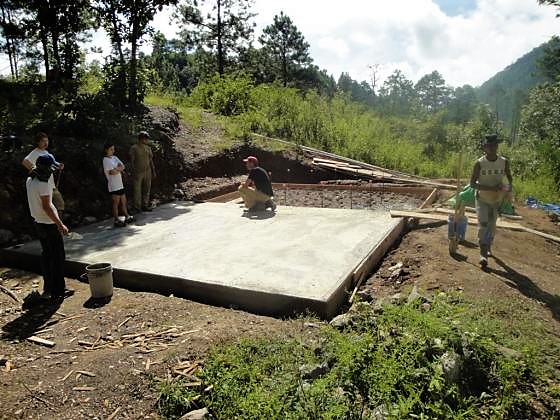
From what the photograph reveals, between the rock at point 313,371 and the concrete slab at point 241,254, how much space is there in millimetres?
851

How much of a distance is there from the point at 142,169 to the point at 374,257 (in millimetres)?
4624

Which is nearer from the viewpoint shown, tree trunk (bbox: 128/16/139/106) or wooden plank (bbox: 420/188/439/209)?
wooden plank (bbox: 420/188/439/209)

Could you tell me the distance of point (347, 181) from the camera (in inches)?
433

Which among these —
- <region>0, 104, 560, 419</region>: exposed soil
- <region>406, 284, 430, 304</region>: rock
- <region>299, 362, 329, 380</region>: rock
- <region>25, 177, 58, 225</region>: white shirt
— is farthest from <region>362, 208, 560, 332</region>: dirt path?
<region>25, 177, 58, 225</region>: white shirt

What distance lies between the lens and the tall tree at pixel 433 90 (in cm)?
9494

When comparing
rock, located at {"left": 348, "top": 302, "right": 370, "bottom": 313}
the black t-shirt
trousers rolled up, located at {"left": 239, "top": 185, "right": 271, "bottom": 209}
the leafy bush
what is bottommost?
rock, located at {"left": 348, "top": 302, "right": 370, "bottom": 313}

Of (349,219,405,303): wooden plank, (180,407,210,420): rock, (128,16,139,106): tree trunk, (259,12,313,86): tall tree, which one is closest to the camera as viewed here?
(180,407,210,420): rock

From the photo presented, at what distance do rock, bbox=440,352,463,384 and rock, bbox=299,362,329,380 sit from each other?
2.67 ft

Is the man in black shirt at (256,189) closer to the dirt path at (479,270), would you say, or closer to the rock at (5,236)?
the dirt path at (479,270)

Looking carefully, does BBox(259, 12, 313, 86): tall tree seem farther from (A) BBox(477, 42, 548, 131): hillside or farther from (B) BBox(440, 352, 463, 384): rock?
(B) BBox(440, 352, 463, 384): rock

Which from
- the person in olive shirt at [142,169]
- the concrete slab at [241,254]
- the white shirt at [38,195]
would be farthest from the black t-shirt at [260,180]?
the white shirt at [38,195]

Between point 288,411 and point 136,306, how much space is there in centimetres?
215

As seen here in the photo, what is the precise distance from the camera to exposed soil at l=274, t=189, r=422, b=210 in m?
8.29

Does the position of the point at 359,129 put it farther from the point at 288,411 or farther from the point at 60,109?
the point at 288,411
